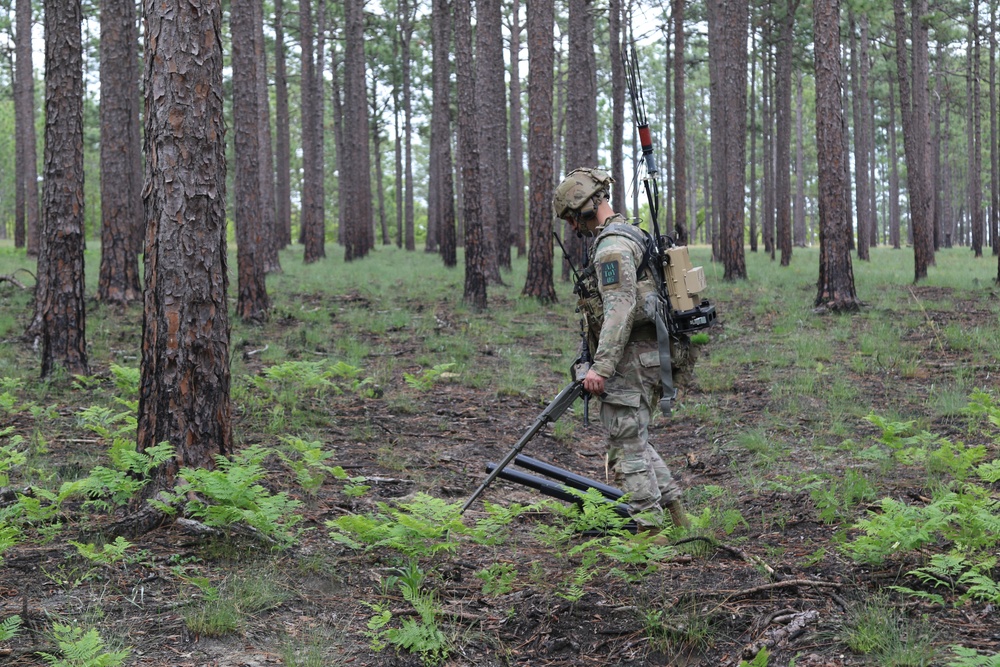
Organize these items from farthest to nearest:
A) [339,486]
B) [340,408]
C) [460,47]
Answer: [460,47] → [340,408] → [339,486]

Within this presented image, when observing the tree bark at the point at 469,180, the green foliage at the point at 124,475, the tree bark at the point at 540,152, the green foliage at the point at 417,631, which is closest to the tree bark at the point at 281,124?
the tree bark at the point at 469,180

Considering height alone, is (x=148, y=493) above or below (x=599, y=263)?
below

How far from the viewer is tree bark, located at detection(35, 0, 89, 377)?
7.88 meters

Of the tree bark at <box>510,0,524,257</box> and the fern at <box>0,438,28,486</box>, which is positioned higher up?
the tree bark at <box>510,0,524,257</box>

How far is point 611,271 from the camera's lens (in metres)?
4.64

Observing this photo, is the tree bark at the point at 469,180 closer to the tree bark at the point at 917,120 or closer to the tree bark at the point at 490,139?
the tree bark at the point at 490,139

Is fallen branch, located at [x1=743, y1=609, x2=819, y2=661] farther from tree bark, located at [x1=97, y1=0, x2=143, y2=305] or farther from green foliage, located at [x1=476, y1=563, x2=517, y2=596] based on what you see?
tree bark, located at [x1=97, y1=0, x2=143, y2=305]

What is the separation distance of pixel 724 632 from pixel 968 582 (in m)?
1.07

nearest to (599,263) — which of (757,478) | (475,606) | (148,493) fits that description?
(475,606)

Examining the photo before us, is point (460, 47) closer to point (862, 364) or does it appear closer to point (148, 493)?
point (862, 364)

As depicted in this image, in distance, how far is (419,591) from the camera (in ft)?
13.2

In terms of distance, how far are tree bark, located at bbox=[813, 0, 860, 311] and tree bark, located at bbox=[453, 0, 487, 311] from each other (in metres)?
5.62

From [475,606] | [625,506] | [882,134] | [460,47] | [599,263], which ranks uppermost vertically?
[882,134]

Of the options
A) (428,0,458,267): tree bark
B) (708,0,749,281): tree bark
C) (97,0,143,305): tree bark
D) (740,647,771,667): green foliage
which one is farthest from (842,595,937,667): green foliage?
(428,0,458,267): tree bark
